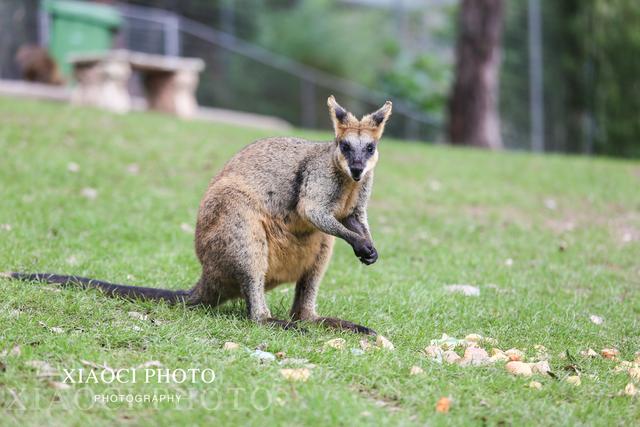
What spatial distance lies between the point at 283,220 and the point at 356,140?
67 centimetres

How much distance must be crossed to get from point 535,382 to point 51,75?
13.5 metres

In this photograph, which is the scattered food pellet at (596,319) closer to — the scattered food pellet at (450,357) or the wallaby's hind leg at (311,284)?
the scattered food pellet at (450,357)

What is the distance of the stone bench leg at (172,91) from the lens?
573 inches

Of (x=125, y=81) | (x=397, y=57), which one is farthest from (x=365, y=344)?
(x=397, y=57)

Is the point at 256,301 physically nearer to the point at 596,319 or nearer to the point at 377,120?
the point at 377,120

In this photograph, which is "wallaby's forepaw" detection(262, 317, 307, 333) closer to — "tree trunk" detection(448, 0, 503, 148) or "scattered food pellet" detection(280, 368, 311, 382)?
"scattered food pellet" detection(280, 368, 311, 382)

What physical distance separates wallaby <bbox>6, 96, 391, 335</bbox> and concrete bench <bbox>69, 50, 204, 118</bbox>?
8.16m

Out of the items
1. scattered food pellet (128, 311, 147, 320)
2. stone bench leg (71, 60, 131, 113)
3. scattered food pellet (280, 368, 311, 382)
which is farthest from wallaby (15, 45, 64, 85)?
scattered food pellet (280, 368, 311, 382)

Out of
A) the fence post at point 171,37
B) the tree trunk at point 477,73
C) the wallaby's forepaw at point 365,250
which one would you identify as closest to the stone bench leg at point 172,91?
the fence post at point 171,37

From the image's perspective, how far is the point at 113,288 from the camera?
5.20 meters

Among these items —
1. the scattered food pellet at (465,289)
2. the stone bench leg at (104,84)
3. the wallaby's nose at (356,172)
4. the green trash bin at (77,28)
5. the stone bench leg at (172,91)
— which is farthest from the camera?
the green trash bin at (77,28)

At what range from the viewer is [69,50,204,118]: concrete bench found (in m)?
13.5

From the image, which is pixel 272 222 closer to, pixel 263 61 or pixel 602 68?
pixel 263 61

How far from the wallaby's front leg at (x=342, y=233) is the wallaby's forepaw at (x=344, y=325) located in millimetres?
394
